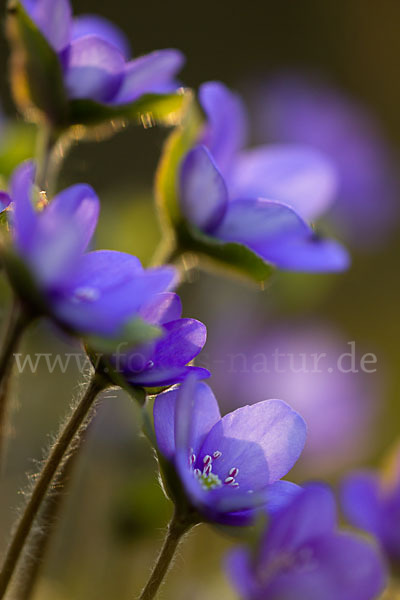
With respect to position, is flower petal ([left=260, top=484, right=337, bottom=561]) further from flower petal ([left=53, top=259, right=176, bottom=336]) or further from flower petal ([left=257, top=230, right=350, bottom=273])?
flower petal ([left=257, top=230, right=350, bottom=273])

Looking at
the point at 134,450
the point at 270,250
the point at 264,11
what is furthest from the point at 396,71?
the point at 270,250

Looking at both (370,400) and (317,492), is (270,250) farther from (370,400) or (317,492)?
(370,400)

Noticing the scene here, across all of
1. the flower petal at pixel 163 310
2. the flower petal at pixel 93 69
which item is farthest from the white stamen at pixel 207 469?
the flower petal at pixel 93 69

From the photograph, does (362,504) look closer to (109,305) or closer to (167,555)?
(167,555)

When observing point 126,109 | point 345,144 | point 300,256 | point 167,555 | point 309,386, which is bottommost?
point 309,386

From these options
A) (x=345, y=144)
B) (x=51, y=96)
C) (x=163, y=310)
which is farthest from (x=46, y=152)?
(x=345, y=144)

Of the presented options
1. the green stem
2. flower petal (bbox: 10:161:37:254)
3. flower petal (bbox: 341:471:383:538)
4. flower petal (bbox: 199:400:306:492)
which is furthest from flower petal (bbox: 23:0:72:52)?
flower petal (bbox: 341:471:383:538)
